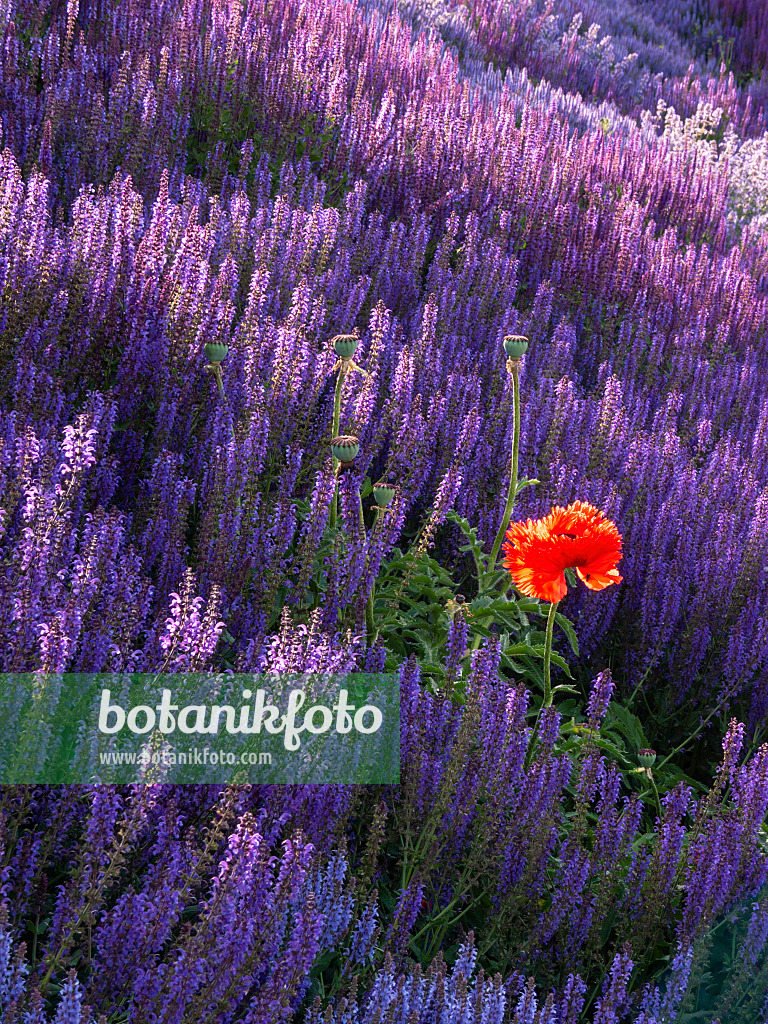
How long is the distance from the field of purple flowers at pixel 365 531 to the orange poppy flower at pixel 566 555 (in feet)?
0.61

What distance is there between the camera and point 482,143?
685 centimetres

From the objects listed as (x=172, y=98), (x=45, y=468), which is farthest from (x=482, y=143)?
(x=45, y=468)

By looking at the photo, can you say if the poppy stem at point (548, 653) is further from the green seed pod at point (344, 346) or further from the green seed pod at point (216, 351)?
the green seed pod at point (216, 351)

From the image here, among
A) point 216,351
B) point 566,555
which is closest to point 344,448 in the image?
point 566,555

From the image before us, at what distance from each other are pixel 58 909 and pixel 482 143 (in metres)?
6.20

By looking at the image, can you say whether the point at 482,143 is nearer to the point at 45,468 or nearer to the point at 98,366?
the point at 98,366

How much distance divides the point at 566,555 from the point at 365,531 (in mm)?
550

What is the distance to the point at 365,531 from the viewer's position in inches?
107

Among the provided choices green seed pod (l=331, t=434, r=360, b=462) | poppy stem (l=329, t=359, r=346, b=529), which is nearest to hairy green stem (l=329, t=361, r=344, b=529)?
poppy stem (l=329, t=359, r=346, b=529)

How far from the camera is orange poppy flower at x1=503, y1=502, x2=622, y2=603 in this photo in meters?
2.49

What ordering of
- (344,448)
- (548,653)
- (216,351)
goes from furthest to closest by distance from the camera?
(216,351) → (548,653) → (344,448)

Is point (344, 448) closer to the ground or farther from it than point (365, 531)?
farther from it

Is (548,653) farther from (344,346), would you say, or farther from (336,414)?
(344,346)

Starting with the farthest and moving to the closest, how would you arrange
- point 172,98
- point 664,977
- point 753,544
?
1. point 172,98
2. point 753,544
3. point 664,977
